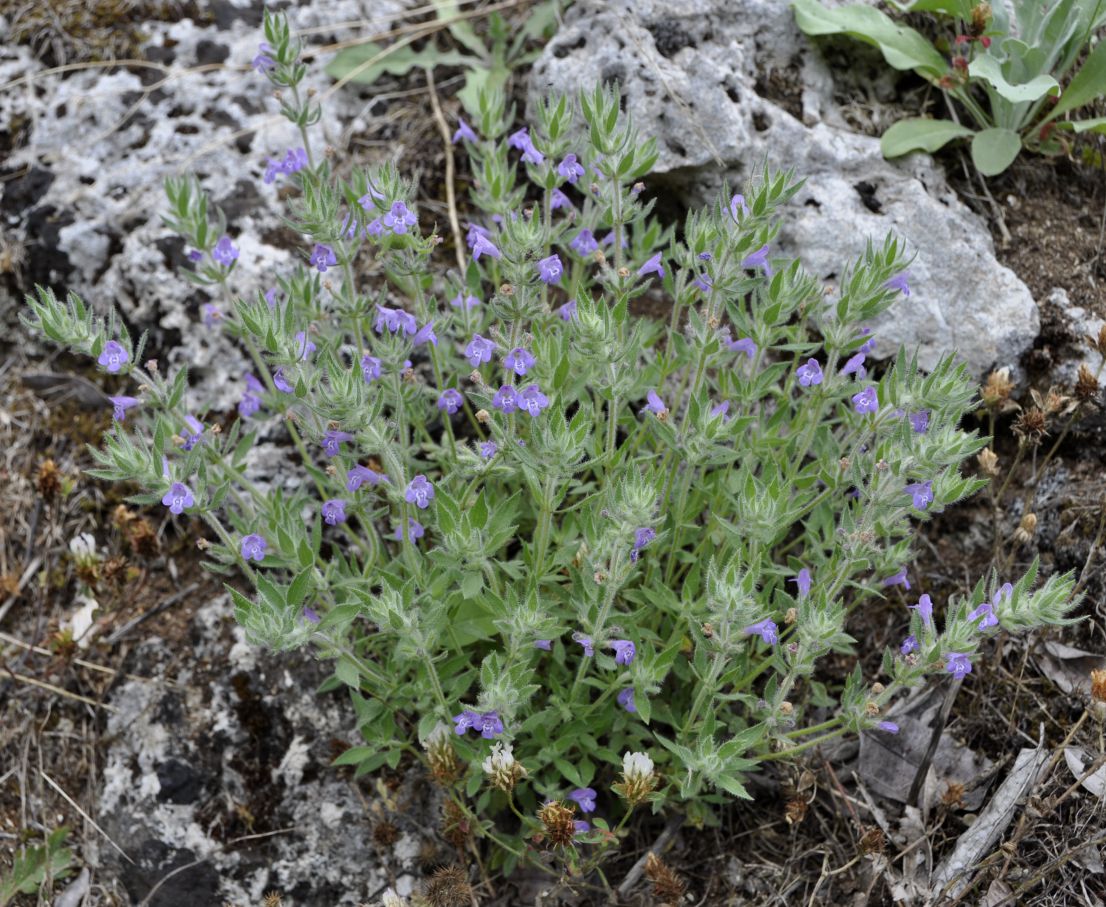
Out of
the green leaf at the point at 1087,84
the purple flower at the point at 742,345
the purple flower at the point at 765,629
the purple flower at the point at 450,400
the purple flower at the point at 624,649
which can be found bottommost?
the purple flower at the point at 624,649

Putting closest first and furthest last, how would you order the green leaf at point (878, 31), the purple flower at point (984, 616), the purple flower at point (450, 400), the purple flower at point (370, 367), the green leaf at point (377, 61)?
the purple flower at point (984, 616)
the purple flower at point (370, 367)
the purple flower at point (450, 400)
the green leaf at point (878, 31)
the green leaf at point (377, 61)

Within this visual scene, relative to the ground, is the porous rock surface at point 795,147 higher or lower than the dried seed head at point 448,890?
higher

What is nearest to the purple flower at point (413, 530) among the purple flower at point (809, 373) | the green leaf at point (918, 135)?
the purple flower at point (809, 373)

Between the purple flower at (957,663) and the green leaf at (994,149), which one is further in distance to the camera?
the green leaf at (994,149)

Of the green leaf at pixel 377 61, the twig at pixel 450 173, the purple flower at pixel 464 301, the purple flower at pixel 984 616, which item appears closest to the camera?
the purple flower at pixel 984 616

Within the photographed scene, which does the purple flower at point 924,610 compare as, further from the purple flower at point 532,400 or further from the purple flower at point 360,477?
the purple flower at point 360,477

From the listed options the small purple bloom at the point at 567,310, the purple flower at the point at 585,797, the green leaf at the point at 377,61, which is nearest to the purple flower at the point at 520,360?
the small purple bloom at the point at 567,310

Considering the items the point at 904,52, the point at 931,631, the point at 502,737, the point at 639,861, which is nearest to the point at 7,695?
the point at 502,737

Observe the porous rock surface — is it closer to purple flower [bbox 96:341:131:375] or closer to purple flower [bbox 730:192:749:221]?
purple flower [bbox 730:192:749:221]

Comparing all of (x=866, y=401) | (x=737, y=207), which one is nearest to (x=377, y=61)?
(x=737, y=207)
